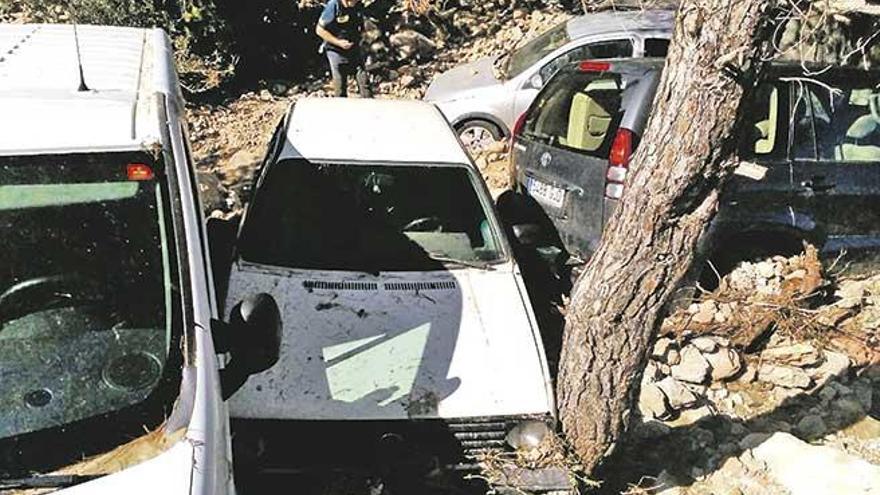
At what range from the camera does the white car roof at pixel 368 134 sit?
16.8 feet

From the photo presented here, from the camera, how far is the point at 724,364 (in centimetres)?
571

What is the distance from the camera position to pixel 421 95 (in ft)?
39.2

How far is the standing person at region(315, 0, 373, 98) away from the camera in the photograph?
9719mm

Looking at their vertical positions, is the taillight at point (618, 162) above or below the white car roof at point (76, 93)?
below

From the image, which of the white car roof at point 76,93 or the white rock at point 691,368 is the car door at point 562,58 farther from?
the white car roof at point 76,93

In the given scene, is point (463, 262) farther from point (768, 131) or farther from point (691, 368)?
point (768, 131)

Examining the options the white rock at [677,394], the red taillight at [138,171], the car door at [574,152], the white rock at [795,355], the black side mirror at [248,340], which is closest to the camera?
the black side mirror at [248,340]

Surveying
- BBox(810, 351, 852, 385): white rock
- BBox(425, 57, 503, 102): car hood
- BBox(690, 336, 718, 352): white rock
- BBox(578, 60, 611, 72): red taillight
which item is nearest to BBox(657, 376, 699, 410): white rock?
BBox(690, 336, 718, 352): white rock

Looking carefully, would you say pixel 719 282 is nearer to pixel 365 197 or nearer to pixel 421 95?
pixel 365 197

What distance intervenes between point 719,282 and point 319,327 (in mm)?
3175

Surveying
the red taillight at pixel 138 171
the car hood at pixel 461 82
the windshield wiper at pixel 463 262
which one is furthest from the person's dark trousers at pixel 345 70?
the red taillight at pixel 138 171

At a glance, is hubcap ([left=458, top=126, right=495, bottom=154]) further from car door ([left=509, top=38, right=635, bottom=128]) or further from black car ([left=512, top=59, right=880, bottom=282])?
black car ([left=512, top=59, right=880, bottom=282])

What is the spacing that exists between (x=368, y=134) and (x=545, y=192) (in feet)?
5.51

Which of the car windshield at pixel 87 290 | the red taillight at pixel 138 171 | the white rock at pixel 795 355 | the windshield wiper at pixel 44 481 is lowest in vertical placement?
the white rock at pixel 795 355
